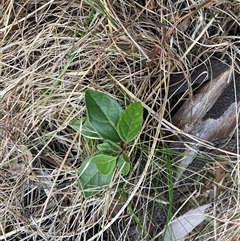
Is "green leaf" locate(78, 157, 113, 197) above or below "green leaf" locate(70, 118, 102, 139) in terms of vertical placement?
below

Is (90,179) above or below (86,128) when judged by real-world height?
below

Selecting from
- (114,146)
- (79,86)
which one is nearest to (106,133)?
(114,146)

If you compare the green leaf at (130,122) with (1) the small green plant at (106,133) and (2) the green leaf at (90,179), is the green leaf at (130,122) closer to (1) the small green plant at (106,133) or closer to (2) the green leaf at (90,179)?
(1) the small green plant at (106,133)

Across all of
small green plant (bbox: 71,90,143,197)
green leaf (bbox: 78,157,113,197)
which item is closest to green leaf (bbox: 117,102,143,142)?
small green plant (bbox: 71,90,143,197)

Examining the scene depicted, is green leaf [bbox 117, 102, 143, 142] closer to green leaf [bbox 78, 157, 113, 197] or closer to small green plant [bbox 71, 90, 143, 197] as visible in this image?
small green plant [bbox 71, 90, 143, 197]

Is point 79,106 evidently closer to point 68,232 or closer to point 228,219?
point 68,232

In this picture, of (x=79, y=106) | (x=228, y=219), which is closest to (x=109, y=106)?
(x=79, y=106)

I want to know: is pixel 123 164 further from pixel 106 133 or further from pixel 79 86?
pixel 79 86
